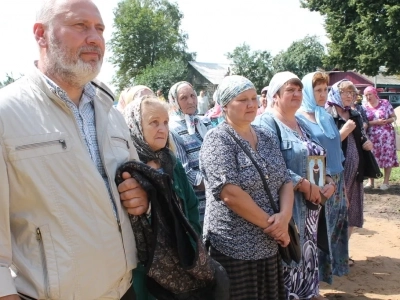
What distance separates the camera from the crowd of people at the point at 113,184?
1.56 m

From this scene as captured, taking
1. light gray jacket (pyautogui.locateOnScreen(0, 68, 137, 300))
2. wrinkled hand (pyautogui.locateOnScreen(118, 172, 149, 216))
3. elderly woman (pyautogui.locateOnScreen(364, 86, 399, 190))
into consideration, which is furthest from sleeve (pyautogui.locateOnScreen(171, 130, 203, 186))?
elderly woman (pyautogui.locateOnScreen(364, 86, 399, 190))

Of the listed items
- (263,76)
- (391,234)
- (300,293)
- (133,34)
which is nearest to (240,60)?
(263,76)

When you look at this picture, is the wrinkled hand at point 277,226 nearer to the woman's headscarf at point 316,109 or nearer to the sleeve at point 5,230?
the woman's headscarf at point 316,109

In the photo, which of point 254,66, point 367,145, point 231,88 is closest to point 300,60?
point 254,66

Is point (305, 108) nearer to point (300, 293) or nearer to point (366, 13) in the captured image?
point (300, 293)

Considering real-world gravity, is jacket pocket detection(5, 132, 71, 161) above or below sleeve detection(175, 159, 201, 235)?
above

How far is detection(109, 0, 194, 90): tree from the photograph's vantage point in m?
51.4

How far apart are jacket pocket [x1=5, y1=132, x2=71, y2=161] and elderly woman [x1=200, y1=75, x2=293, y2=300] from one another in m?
1.41

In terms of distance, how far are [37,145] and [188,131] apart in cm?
253

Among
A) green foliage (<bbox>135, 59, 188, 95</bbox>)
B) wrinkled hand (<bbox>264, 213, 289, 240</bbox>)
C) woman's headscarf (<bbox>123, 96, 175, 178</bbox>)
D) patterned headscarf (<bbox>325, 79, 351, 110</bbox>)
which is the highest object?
green foliage (<bbox>135, 59, 188, 95</bbox>)

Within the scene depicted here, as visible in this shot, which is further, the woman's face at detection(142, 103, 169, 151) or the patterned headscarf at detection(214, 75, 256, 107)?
the patterned headscarf at detection(214, 75, 256, 107)

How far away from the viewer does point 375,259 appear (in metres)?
5.38

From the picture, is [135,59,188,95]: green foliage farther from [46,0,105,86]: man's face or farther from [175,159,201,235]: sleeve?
[46,0,105,86]: man's face

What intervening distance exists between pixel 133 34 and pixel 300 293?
51.3 meters
